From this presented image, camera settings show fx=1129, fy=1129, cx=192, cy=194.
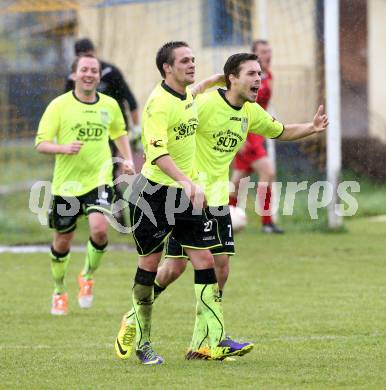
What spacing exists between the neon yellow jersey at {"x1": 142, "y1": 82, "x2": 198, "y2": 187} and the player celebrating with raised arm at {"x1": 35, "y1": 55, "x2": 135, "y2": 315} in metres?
2.69

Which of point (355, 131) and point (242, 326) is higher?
point (355, 131)

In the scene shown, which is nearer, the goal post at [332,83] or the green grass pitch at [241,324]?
the green grass pitch at [241,324]

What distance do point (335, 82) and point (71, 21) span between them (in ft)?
21.8

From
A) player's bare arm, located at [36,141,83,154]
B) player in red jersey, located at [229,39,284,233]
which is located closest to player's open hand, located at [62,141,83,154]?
player's bare arm, located at [36,141,83,154]

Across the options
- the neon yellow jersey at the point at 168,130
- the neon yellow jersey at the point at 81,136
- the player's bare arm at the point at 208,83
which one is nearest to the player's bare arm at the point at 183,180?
the neon yellow jersey at the point at 168,130

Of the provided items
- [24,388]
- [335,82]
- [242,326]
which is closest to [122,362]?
[24,388]

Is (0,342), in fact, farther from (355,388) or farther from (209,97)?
(355,388)

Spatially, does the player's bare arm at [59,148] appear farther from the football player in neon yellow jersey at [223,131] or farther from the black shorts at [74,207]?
the football player in neon yellow jersey at [223,131]

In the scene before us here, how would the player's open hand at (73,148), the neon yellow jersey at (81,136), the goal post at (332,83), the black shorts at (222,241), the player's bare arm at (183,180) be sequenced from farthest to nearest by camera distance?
the goal post at (332,83)
the neon yellow jersey at (81,136)
the player's open hand at (73,148)
the black shorts at (222,241)
the player's bare arm at (183,180)

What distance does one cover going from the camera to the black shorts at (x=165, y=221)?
7333 mm

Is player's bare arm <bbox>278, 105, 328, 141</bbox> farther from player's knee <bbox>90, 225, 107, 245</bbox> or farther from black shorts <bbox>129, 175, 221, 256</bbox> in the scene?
player's knee <bbox>90, 225, 107, 245</bbox>

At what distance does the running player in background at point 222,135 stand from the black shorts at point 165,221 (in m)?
0.27

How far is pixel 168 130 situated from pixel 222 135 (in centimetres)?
58

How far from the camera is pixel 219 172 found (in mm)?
7852
